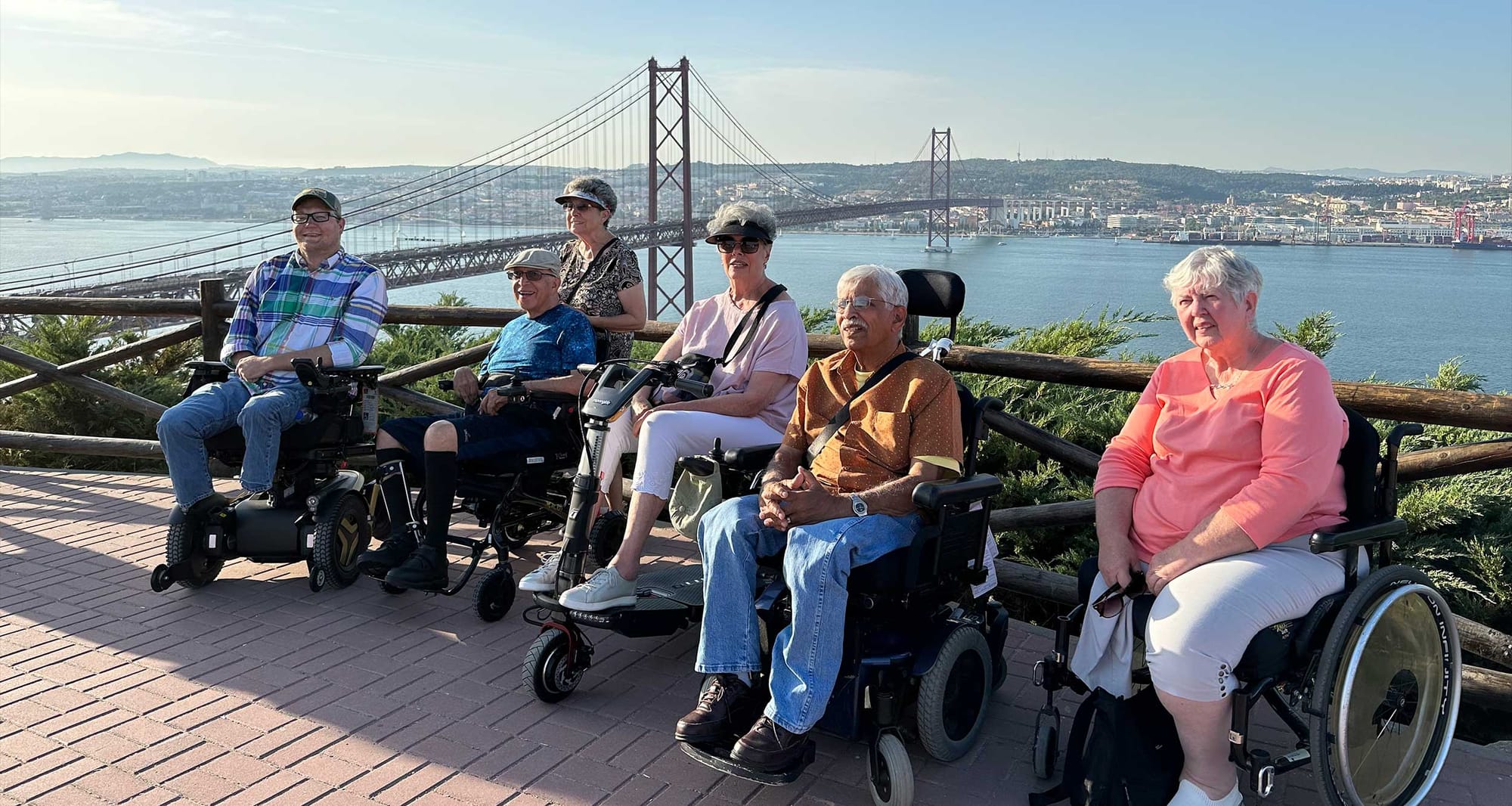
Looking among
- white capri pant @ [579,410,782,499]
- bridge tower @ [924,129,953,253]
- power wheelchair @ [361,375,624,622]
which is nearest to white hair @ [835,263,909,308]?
white capri pant @ [579,410,782,499]


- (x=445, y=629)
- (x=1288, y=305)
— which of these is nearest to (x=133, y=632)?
(x=445, y=629)

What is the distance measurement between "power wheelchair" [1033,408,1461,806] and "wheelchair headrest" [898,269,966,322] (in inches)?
29.3

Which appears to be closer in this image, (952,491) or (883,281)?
(952,491)

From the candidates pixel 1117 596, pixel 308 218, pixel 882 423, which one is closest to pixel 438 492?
pixel 308 218

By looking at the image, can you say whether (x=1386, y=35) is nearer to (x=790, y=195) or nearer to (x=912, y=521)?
(x=790, y=195)

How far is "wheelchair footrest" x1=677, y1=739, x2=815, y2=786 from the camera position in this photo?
7.33ft

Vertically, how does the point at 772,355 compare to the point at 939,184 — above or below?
below

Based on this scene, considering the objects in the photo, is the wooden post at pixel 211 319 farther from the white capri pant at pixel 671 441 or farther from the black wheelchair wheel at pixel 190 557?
the white capri pant at pixel 671 441

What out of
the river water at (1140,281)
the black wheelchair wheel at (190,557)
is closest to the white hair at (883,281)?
the black wheelchair wheel at (190,557)

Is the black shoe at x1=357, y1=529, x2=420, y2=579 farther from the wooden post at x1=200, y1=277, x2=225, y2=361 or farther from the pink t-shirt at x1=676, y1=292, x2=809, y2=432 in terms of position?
the wooden post at x1=200, y1=277, x2=225, y2=361

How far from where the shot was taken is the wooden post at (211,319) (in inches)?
209

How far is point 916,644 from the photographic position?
8.07 ft

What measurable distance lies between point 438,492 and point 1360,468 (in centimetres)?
251

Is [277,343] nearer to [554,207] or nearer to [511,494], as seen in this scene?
[511,494]
